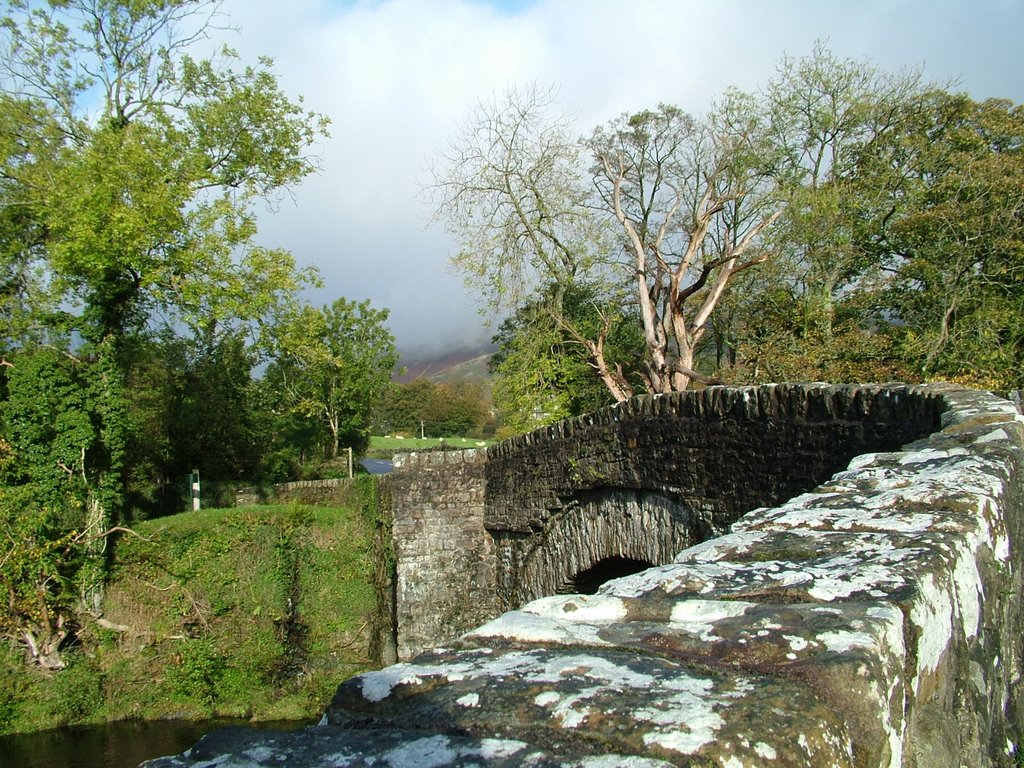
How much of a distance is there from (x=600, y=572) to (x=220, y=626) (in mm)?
10035

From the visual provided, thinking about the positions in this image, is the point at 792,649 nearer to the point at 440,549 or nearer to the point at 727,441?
the point at 727,441

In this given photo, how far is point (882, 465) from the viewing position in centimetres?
381

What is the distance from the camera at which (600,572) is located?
29.9ft

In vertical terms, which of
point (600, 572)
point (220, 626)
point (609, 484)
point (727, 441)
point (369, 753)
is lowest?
point (220, 626)

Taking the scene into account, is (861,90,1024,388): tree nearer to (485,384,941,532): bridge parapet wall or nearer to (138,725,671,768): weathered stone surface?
(485,384,941,532): bridge parapet wall

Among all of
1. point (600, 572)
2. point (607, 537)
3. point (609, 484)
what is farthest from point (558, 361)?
point (609, 484)

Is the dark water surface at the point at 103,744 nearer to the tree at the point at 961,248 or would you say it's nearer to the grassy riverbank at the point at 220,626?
the grassy riverbank at the point at 220,626

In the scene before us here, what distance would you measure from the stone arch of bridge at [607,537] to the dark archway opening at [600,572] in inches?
0.4

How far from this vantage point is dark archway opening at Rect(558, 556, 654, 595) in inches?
347

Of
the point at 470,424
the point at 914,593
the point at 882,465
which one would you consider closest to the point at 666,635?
the point at 914,593

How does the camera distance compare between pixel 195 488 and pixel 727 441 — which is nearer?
pixel 727 441

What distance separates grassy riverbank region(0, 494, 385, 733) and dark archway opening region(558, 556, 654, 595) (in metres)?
7.62

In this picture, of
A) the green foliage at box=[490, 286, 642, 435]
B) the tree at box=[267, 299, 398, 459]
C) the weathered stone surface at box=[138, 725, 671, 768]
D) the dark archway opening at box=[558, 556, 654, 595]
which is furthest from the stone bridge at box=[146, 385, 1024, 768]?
the tree at box=[267, 299, 398, 459]

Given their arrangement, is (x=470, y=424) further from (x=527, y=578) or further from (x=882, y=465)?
(x=882, y=465)
